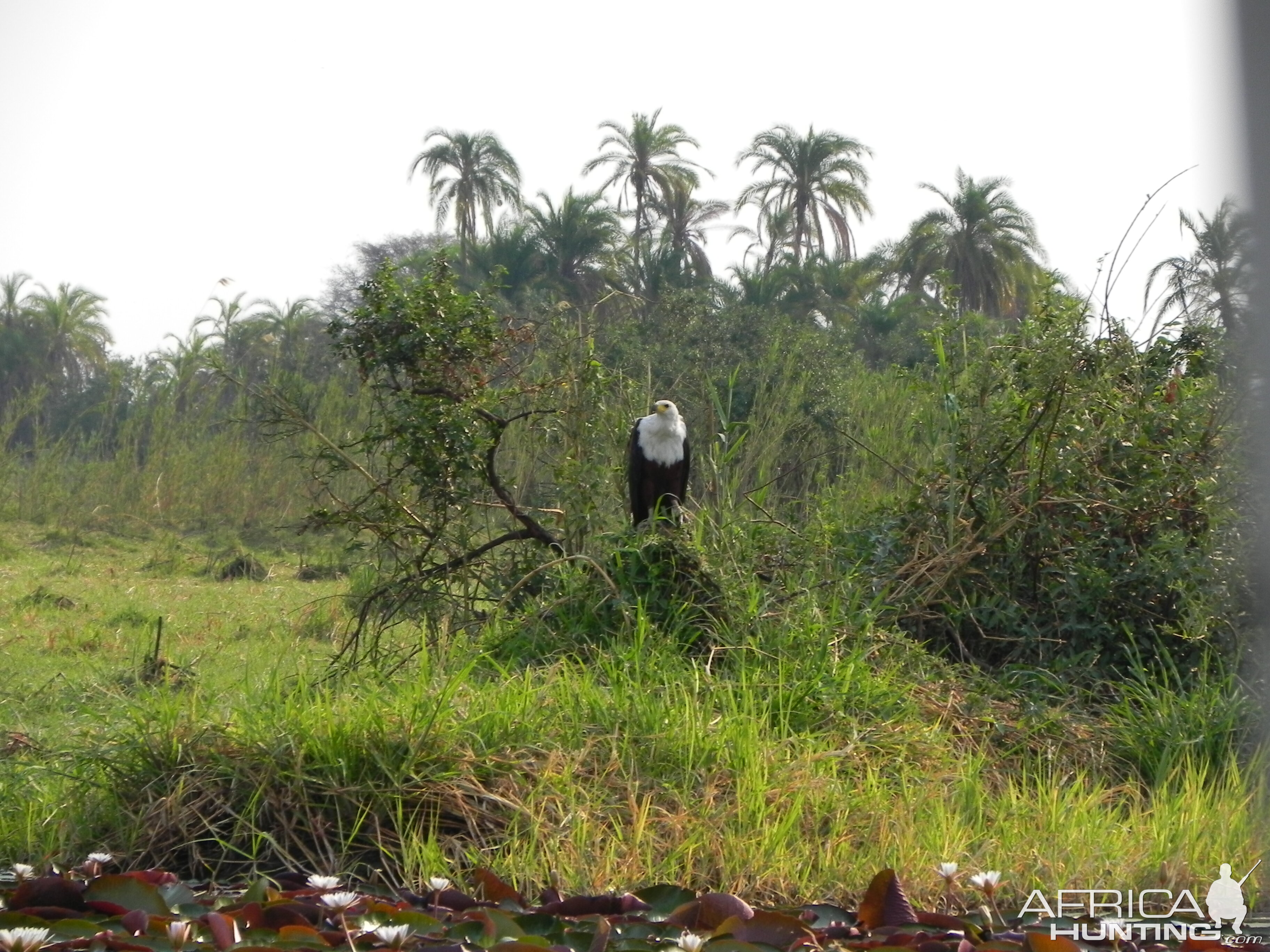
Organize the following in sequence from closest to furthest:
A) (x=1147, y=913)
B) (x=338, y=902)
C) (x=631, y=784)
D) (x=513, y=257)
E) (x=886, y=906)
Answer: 1. (x=338, y=902)
2. (x=886, y=906)
3. (x=1147, y=913)
4. (x=631, y=784)
5. (x=513, y=257)

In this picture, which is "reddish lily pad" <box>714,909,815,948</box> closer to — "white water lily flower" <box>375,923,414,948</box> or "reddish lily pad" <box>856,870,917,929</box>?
"reddish lily pad" <box>856,870,917,929</box>

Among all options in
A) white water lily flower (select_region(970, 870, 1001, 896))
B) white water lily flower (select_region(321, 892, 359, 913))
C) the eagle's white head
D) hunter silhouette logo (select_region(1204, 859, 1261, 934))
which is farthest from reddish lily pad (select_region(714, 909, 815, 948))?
the eagle's white head

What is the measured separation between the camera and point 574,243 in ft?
71.1

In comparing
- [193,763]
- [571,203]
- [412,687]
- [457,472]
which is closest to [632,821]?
[412,687]

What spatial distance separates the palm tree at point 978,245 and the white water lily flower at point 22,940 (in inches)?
870

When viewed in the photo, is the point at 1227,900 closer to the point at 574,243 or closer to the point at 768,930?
the point at 768,930

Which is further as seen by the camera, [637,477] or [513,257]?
[513,257]

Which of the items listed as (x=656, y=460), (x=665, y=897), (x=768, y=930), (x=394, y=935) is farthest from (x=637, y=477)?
(x=394, y=935)

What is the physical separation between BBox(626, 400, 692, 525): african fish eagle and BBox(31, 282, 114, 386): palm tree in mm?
23060

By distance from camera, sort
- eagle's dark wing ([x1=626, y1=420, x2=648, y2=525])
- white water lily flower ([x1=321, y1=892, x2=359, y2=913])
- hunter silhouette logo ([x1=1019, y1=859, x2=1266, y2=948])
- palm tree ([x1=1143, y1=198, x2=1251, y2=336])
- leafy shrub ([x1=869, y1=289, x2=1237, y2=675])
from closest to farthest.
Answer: palm tree ([x1=1143, y1=198, x2=1251, y2=336])
white water lily flower ([x1=321, y1=892, x2=359, y2=913])
hunter silhouette logo ([x1=1019, y1=859, x2=1266, y2=948])
leafy shrub ([x1=869, y1=289, x2=1237, y2=675])
eagle's dark wing ([x1=626, y1=420, x2=648, y2=525])

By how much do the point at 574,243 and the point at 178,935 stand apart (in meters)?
20.1

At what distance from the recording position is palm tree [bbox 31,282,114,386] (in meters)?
26.0

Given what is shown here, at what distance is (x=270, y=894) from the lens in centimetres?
255

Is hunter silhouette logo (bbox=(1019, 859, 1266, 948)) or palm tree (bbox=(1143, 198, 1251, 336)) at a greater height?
palm tree (bbox=(1143, 198, 1251, 336))
